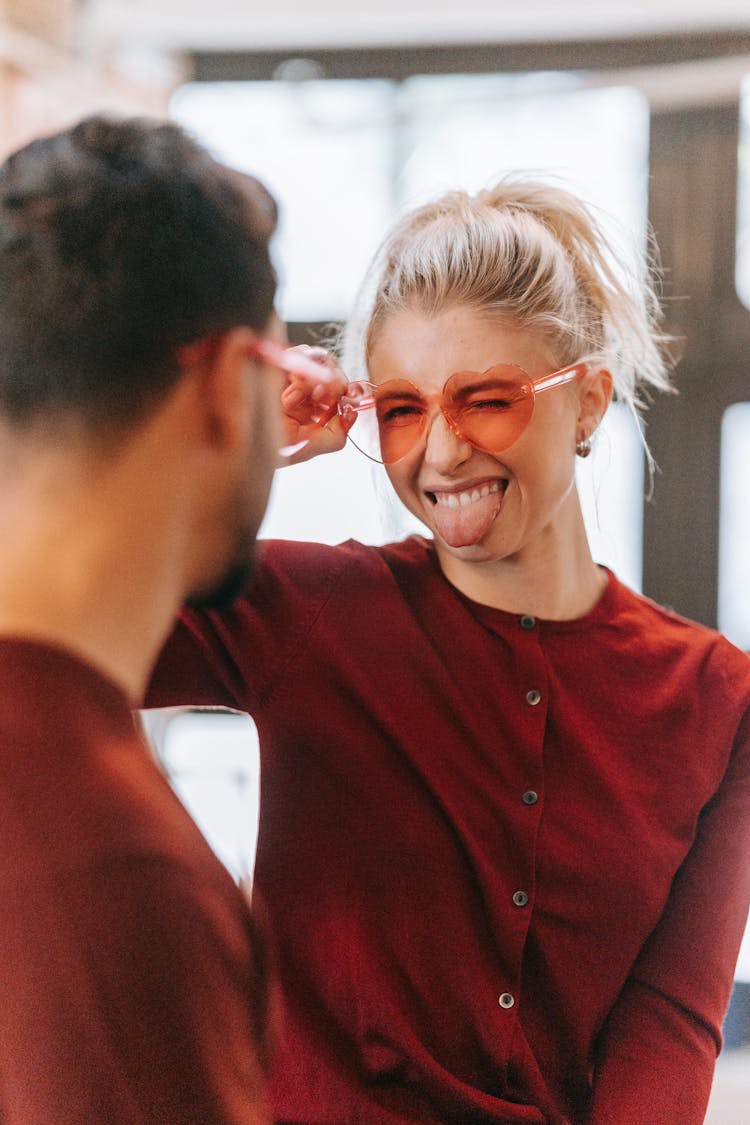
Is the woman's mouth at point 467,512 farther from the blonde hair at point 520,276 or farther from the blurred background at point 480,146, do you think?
the blurred background at point 480,146

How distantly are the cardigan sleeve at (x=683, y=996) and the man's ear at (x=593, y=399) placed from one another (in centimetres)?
40

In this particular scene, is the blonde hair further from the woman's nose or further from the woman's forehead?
the woman's nose

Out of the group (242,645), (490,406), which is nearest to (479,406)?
(490,406)

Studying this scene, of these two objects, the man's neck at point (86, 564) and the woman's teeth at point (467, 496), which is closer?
the man's neck at point (86, 564)

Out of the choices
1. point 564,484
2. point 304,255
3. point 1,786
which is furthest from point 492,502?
point 304,255

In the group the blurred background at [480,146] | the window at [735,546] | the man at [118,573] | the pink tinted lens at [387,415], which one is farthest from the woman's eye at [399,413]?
the window at [735,546]

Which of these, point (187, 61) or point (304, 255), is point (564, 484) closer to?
point (304, 255)

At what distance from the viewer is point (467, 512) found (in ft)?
3.86

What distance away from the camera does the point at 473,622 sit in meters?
1.25

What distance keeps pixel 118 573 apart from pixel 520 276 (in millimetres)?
604

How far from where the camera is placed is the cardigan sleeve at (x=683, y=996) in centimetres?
118

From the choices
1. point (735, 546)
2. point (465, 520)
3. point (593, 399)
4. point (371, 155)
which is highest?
point (371, 155)

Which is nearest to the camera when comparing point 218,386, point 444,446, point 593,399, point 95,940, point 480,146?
point 95,940

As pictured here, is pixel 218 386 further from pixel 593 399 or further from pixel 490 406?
pixel 593 399
